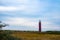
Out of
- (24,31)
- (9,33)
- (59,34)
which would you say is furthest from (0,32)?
(59,34)

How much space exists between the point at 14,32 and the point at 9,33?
0.96 m

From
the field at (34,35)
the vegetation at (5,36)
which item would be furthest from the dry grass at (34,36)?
the vegetation at (5,36)

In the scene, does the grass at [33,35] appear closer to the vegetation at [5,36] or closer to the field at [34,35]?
the field at [34,35]

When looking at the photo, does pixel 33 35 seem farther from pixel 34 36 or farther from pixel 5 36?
pixel 5 36

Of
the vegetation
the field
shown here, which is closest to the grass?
the field

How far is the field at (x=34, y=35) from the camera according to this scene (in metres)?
26.8

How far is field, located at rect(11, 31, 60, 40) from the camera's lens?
87.9 feet

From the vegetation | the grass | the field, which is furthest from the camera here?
the field

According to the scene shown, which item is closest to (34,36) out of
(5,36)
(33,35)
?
(33,35)

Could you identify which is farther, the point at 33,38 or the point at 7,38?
the point at 33,38

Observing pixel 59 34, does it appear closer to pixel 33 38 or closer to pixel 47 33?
pixel 47 33

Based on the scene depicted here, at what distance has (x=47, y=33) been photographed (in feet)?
95.6

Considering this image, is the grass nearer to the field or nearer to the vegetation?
the field

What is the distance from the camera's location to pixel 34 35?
2786 cm
